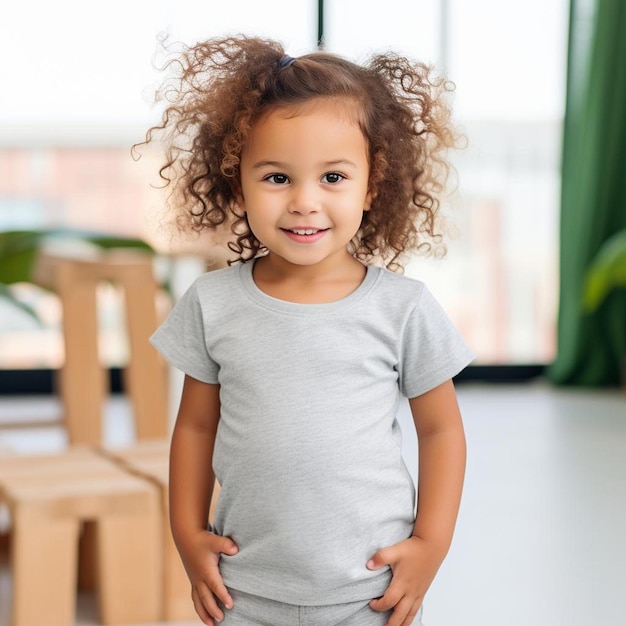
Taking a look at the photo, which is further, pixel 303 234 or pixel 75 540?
pixel 75 540

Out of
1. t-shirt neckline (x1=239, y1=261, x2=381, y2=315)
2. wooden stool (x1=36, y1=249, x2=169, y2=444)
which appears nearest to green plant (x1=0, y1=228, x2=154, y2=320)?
wooden stool (x1=36, y1=249, x2=169, y2=444)

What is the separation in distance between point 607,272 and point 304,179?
3.34 metres

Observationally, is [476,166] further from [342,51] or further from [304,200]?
[304,200]

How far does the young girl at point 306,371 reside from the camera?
952 millimetres

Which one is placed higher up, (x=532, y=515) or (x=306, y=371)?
(x=306, y=371)

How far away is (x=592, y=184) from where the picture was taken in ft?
14.5

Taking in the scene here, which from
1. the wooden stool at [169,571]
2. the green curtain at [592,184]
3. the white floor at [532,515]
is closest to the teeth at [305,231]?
the wooden stool at [169,571]

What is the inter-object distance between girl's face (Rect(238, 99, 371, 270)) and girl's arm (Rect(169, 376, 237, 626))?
16cm

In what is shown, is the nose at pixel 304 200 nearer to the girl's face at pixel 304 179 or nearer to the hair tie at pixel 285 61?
the girl's face at pixel 304 179

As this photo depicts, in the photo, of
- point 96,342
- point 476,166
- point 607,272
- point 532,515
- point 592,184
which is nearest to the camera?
point 96,342

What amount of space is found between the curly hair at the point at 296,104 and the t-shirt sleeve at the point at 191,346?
116 millimetres

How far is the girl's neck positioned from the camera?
996mm

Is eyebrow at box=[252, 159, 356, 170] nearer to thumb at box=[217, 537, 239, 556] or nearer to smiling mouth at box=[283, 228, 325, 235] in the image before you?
smiling mouth at box=[283, 228, 325, 235]

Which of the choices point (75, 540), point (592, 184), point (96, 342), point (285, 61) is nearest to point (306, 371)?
point (285, 61)
